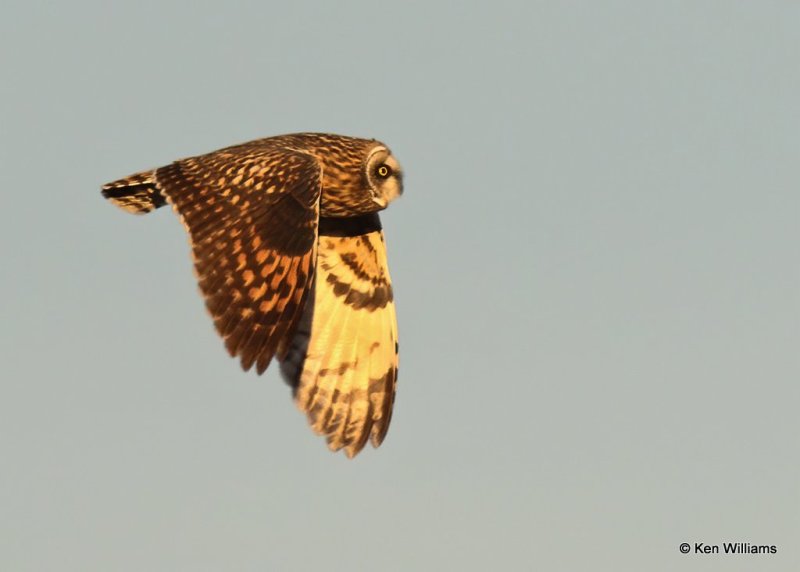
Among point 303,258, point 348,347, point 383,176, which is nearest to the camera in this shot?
point 303,258

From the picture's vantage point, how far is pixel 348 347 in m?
22.3

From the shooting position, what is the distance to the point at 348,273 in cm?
2261

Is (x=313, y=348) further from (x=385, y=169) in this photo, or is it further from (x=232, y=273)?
(x=232, y=273)

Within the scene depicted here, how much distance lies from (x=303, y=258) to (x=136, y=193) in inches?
109

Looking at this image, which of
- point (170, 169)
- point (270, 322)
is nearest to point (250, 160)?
point (170, 169)

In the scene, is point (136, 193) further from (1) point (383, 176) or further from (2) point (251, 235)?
(1) point (383, 176)

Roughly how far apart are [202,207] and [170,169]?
1027mm

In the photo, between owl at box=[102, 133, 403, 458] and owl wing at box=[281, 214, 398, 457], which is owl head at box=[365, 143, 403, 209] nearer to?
owl at box=[102, 133, 403, 458]

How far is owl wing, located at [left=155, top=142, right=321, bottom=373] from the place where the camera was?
18.4m

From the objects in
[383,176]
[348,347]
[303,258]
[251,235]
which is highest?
[383,176]

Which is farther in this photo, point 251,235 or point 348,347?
point 348,347

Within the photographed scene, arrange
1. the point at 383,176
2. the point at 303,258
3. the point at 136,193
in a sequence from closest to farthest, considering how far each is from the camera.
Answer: the point at 303,258 < the point at 136,193 < the point at 383,176

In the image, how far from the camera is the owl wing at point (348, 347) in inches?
862

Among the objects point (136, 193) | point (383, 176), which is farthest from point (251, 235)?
point (383, 176)
